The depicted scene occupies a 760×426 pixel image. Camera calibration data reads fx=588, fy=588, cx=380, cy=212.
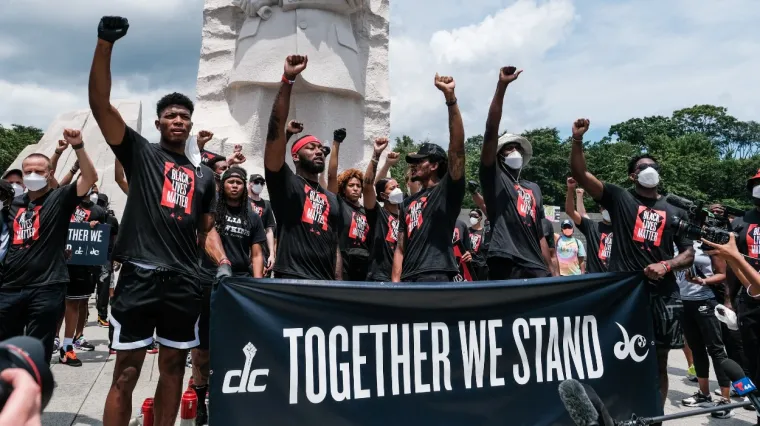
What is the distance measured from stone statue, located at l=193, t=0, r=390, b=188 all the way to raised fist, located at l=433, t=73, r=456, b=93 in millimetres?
6584

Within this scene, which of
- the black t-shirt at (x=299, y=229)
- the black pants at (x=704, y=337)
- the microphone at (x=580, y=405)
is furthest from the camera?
the black pants at (x=704, y=337)

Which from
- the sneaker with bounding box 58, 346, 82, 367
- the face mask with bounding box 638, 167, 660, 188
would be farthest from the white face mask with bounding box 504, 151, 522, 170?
A: the sneaker with bounding box 58, 346, 82, 367

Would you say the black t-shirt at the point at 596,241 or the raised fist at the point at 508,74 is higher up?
the raised fist at the point at 508,74

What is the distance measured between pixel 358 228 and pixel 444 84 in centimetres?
196

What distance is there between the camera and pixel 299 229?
3.88 meters

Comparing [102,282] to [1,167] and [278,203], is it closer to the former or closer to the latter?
[278,203]

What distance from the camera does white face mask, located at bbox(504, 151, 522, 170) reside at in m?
4.55

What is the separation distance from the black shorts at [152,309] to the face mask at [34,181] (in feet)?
5.05

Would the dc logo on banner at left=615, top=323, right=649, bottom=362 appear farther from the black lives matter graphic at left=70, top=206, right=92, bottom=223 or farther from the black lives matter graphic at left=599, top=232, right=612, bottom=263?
the black lives matter graphic at left=70, top=206, right=92, bottom=223

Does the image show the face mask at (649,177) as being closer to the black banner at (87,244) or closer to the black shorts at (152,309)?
the black shorts at (152,309)

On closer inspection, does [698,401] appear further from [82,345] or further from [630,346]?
[82,345]

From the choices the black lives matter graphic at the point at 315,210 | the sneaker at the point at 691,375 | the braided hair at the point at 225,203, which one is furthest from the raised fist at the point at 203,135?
the sneaker at the point at 691,375

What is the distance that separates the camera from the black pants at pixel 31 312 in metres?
4.06

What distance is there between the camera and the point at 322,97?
411 inches
